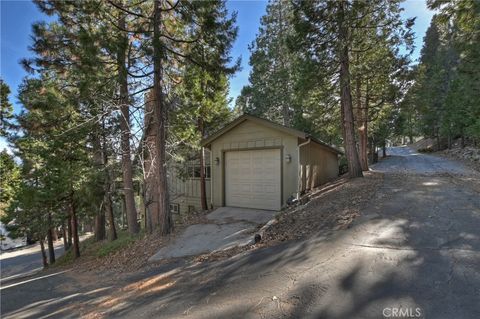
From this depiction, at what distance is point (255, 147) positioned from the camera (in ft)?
35.5

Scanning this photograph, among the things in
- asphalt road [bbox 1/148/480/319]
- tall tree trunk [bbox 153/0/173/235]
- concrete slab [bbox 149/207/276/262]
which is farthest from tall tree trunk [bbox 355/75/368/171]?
tall tree trunk [bbox 153/0/173/235]

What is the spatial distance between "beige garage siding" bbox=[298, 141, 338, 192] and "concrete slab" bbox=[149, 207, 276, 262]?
227 centimetres

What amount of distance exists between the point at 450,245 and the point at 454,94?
2717cm

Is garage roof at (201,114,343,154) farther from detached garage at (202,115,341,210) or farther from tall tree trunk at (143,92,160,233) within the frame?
tall tree trunk at (143,92,160,233)

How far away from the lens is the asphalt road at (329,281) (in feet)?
9.84

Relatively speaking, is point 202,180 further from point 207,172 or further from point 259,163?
point 259,163

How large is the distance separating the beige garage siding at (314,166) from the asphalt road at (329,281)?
14.9 feet

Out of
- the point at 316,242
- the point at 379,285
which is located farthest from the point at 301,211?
the point at 379,285

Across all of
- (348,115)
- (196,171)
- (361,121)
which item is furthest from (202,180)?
(361,121)

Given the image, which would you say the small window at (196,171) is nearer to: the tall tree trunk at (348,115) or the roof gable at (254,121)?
the roof gable at (254,121)

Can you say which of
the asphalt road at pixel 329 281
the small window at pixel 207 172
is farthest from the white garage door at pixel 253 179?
the asphalt road at pixel 329 281

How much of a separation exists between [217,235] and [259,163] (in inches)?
159

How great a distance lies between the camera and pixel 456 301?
285cm

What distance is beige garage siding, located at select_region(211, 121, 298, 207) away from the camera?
32.7 feet
